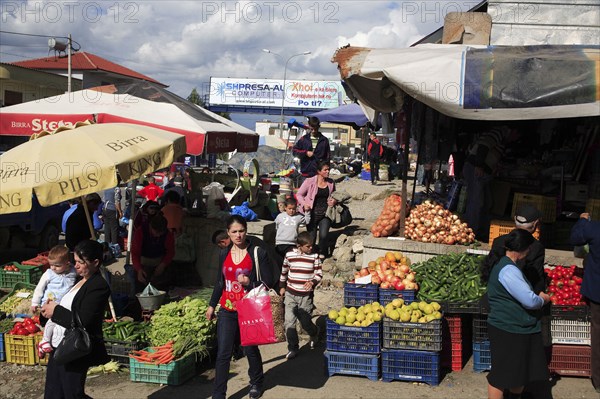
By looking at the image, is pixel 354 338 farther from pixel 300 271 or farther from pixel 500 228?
pixel 500 228

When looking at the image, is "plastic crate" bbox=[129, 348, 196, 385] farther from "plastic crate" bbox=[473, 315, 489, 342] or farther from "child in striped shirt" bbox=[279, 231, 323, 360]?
"plastic crate" bbox=[473, 315, 489, 342]

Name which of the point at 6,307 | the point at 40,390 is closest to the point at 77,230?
the point at 6,307

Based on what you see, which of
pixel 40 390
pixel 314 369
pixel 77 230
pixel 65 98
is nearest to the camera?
pixel 40 390

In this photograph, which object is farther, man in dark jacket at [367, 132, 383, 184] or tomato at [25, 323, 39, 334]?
man in dark jacket at [367, 132, 383, 184]

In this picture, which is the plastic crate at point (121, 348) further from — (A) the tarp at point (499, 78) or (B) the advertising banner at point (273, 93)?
(B) the advertising banner at point (273, 93)

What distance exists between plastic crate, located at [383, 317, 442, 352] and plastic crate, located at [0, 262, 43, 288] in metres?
5.85

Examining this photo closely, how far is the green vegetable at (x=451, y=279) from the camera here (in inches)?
267

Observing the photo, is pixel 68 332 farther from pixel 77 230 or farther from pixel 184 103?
pixel 184 103

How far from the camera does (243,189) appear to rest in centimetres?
1388

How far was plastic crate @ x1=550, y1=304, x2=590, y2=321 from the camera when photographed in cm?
654

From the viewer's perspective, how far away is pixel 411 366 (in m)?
6.44

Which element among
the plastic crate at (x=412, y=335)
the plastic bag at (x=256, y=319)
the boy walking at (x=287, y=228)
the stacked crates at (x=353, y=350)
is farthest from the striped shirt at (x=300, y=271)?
the boy walking at (x=287, y=228)

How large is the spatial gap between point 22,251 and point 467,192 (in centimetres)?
946

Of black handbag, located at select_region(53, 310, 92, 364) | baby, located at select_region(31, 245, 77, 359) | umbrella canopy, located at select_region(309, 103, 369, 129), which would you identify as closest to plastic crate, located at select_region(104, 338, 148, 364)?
baby, located at select_region(31, 245, 77, 359)
